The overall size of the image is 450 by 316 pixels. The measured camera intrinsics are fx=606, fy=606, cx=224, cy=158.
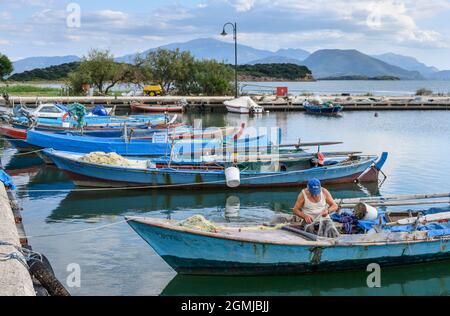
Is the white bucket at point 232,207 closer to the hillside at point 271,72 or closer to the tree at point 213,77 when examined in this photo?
the tree at point 213,77

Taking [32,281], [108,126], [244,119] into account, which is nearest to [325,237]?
[32,281]

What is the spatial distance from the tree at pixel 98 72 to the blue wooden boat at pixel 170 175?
43.6m

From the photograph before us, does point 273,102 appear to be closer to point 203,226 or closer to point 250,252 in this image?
point 203,226

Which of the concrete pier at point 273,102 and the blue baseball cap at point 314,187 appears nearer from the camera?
the blue baseball cap at point 314,187

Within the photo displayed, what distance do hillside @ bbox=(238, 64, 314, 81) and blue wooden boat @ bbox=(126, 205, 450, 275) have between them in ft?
484

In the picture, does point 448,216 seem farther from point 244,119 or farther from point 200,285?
point 244,119

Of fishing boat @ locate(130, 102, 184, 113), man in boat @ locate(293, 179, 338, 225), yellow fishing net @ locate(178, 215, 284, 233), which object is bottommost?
yellow fishing net @ locate(178, 215, 284, 233)

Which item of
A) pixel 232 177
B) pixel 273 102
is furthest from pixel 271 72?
pixel 232 177

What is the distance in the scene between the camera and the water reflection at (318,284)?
12078 millimetres

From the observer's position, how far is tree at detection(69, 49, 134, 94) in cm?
6378

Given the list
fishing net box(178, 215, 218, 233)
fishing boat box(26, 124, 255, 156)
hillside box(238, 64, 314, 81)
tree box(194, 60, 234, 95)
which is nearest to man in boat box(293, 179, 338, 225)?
fishing net box(178, 215, 218, 233)

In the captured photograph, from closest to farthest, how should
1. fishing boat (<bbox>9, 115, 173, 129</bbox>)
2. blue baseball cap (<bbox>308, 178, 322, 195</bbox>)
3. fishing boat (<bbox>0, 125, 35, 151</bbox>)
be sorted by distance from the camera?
blue baseball cap (<bbox>308, 178, 322, 195</bbox>), fishing boat (<bbox>0, 125, 35, 151</bbox>), fishing boat (<bbox>9, 115, 173, 129</bbox>)

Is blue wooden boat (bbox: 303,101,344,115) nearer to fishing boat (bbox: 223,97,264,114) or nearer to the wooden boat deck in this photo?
fishing boat (bbox: 223,97,264,114)

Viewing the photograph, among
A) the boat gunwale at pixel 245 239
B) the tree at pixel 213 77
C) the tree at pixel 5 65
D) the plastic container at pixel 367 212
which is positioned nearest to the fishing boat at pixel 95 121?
the boat gunwale at pixel 245 239
